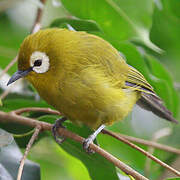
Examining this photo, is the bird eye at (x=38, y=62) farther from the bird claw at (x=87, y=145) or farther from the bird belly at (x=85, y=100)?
the bird claw at (x=87, y=145)

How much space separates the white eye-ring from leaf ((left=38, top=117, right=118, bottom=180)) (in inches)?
13.9

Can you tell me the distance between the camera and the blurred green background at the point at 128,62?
9.86 ft

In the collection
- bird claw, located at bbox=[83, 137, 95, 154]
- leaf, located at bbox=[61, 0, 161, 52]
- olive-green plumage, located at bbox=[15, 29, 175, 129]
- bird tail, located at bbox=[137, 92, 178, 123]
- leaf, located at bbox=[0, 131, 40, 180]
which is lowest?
bird tail, located at bbox=[137, 92, 178, 123]

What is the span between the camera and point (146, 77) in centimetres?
336

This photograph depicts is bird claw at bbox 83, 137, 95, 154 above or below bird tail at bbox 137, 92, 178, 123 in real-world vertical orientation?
above

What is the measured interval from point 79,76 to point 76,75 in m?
0.02

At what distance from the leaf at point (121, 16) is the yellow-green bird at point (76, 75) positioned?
0.31 m

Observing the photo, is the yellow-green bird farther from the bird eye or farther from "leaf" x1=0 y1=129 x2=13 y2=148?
"leaf" x1=0 y1=129 x2=13 y2=148

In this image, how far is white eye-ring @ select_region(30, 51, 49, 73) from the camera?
108 inches

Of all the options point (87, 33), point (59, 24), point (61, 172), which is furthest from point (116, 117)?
point (61, 172)

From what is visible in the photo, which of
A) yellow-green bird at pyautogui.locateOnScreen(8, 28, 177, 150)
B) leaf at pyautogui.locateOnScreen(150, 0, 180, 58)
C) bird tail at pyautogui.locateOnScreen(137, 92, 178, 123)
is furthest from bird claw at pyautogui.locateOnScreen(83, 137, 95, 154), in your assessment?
leaf at pyautogui.locateOnScreen(150, 0, 180, 58)

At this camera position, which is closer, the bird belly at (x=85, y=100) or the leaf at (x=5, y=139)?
the leaf at (x=5, y=139)

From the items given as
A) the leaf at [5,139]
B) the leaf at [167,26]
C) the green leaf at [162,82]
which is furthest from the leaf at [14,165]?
the leaf at [167,26]

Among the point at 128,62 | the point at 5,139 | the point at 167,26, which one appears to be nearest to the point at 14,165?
the point at 5,139
